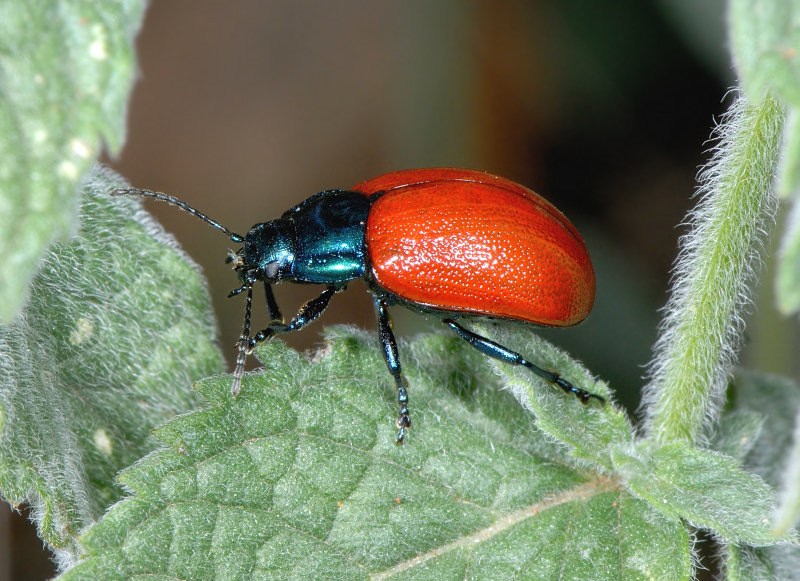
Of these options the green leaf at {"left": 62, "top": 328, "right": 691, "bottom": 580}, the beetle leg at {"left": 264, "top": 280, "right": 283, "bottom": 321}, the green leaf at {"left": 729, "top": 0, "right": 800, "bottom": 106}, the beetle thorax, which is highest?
the beetle thorax

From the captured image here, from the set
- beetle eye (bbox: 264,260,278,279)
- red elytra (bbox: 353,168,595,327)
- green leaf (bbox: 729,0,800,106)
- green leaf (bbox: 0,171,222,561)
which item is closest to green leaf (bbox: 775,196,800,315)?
green leaf (bbox: 729,0,800,106)

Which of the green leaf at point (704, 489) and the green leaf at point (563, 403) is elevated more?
the green leaf at point (563, 403)

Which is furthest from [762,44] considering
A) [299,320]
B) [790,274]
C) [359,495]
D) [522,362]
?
[299,320]

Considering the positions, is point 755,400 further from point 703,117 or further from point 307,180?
point 307,180

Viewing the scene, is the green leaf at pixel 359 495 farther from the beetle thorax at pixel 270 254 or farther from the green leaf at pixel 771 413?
the green leaf at pixel 771 413

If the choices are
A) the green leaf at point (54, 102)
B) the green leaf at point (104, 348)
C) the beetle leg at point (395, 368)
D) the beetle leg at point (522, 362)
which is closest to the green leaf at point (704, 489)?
the beetle leg at point (522, 362)

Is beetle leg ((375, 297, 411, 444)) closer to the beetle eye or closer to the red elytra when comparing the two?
the red elytra

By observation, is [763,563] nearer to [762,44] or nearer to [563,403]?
[563,403]
